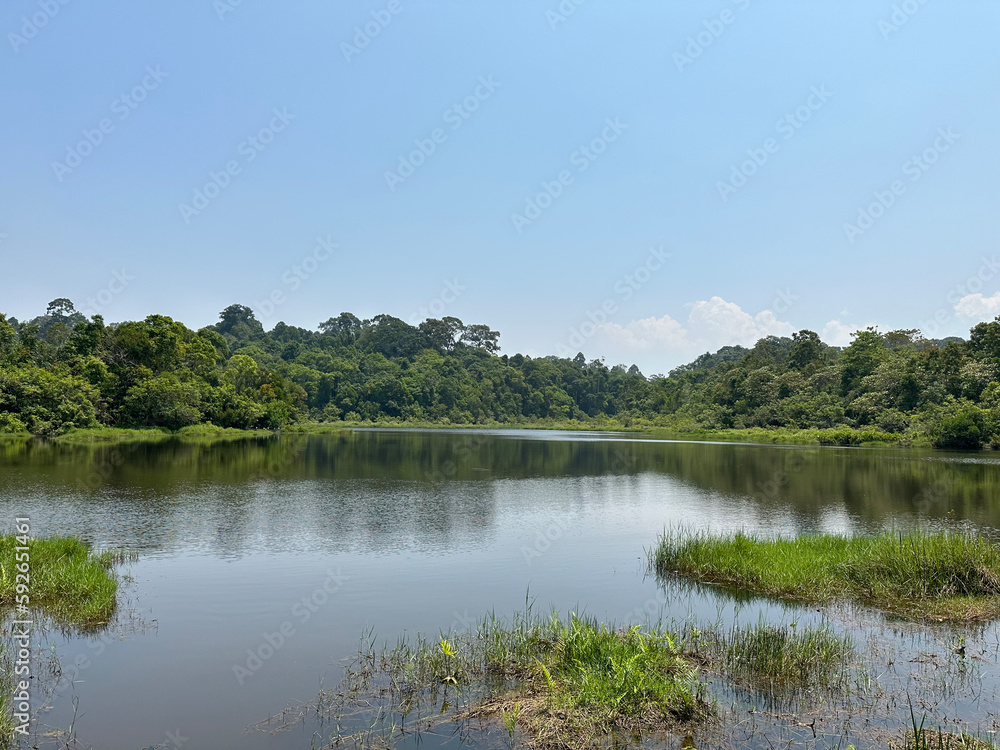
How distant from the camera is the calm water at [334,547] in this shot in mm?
7750

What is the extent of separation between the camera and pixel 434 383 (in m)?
124

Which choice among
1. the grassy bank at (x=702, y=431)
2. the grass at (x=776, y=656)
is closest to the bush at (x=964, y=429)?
the grassy bank at (x=702, y=431)

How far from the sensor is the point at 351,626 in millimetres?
→ 10094

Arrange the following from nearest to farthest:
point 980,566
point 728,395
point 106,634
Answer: point 106,634
point 980,566
point 728,395

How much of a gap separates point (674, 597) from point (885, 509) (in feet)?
45.9

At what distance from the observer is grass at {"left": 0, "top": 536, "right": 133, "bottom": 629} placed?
9922 millimetres

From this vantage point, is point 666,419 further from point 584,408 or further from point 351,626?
point 351,626

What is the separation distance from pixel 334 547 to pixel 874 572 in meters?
11.4

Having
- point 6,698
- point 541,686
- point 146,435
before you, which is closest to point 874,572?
point 541,686

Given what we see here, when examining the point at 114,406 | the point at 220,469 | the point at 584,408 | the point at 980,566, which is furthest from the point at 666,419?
the point at 980,566
